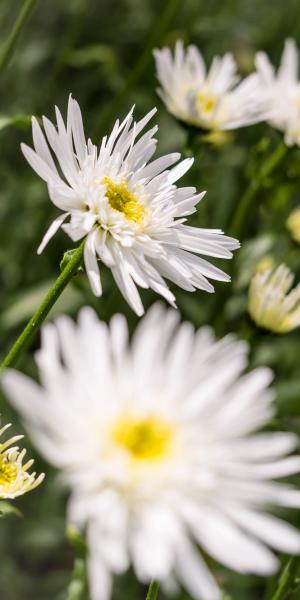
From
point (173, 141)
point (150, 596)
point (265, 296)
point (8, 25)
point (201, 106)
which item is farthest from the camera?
point (8, 25)

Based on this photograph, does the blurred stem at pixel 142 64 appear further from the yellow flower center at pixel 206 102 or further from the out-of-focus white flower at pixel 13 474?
the out-of-focus white flower at pixel 13 474

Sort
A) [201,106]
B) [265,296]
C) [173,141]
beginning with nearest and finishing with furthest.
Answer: [265,296] → [201,106] → [173,141]

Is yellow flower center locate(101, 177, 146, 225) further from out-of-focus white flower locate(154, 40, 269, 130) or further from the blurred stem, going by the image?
the blurred stem

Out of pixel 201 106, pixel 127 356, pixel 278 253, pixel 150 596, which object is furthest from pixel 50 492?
pixel 127 356

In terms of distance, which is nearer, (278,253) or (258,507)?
(258,507)

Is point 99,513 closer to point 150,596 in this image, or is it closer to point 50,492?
point 150,596

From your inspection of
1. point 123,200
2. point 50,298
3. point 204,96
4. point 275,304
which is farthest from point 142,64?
point 50,298

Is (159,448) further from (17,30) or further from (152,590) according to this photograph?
(17,30)
